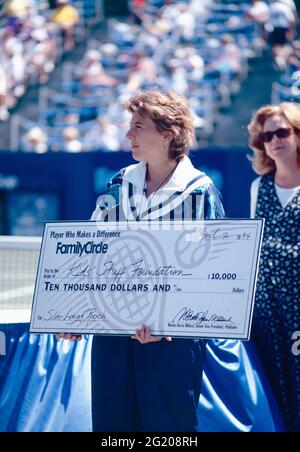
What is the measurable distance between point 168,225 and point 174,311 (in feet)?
1.04

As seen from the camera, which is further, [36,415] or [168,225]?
[36,415]

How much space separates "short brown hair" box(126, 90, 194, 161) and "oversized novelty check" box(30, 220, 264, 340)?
314 millimetres

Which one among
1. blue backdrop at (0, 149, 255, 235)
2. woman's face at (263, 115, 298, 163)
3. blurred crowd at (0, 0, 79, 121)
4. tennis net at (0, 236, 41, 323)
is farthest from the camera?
blurred crowd at (0, 0, 79, 121)

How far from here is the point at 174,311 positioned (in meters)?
3.33

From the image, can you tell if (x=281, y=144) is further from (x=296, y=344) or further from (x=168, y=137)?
(x=296, y=344)

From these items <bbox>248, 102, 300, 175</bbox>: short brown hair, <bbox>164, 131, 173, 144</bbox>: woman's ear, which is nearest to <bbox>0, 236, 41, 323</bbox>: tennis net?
<bbox>248, 102, 300, 175</bbox>: short brown hair

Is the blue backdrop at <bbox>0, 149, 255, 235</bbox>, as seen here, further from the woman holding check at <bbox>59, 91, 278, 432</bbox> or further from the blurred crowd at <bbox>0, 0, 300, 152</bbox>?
the woman holding check at <bbox>59, 91, 278, 432</bbox>

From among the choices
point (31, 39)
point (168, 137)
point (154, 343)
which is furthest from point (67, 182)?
point (154, 343)

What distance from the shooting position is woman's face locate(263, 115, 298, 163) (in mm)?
3990

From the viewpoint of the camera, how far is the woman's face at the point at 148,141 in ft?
11.3
